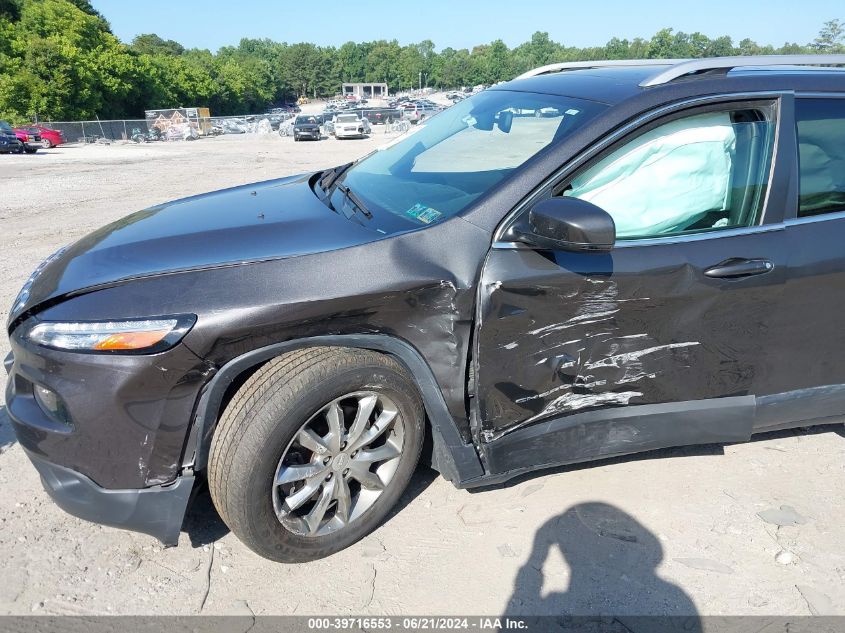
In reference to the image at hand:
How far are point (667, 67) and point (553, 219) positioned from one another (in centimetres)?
108

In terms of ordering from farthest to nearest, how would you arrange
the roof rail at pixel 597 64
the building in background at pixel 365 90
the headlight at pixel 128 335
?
the building in background at pixel 365 90
the roof rail at pixel 597 64
the headlight at pixel 128 335

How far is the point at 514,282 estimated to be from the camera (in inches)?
92.4

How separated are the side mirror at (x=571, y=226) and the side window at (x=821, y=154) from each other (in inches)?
40.9

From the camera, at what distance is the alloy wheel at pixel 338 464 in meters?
2.38

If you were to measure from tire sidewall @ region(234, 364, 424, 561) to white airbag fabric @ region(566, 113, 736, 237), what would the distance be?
109cm

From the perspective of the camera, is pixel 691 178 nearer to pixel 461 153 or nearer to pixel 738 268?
pixel 738 268

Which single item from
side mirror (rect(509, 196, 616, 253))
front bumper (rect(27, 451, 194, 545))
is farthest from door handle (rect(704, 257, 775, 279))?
front bumper (rect(27, 451, 194, 545))

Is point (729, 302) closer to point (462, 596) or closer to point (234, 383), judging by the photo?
point (462, 596)

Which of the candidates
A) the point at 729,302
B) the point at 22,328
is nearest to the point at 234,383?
the point at 22,328

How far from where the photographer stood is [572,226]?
218 cm

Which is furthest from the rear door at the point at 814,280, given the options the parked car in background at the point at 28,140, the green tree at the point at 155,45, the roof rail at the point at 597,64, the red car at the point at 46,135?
the green tree at the point at 155,45

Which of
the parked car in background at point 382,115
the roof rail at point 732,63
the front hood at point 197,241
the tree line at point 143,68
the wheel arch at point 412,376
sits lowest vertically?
the wheel arch at point 412,376

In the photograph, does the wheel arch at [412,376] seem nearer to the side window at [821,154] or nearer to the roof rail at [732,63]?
the roof rail at [732,63]

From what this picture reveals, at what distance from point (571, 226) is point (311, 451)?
4.21 feet
